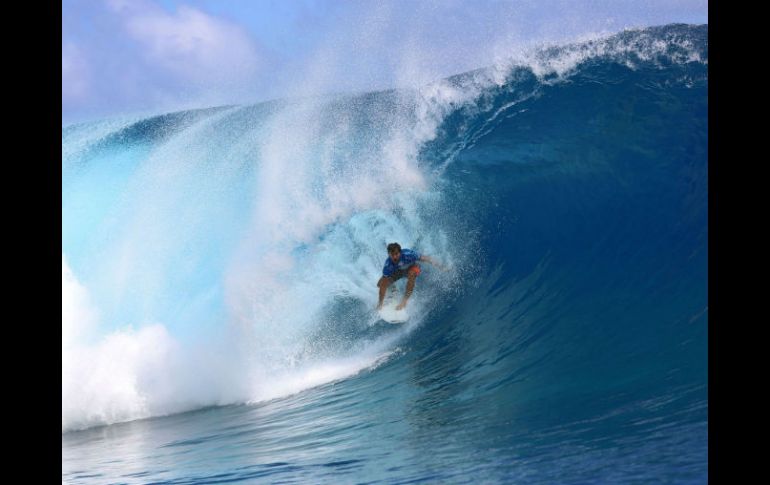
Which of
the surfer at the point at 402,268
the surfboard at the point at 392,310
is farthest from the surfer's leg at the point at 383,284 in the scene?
the surfboard at the point at 392,310

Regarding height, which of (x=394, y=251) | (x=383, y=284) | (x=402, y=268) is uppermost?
(x=394, y=251)

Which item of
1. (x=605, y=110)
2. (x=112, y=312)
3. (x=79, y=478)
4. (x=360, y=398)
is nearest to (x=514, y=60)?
(x=605, y=110)

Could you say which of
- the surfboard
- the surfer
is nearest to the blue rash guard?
the surfer

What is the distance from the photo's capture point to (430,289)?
361 inches

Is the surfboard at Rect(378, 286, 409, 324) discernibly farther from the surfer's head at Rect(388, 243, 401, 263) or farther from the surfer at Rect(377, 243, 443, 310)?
the surfer's head at Rect(388, 243, 401, 263)

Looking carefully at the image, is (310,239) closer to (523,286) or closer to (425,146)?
(425,146)

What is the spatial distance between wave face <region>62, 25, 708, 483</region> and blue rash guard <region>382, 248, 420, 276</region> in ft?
2.17

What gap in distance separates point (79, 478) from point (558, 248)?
5.85 meters

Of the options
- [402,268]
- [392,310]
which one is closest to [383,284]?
[402,268]

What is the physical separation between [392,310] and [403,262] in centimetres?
76

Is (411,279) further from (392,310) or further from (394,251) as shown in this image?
(392,310)

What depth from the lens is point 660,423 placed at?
196 inches

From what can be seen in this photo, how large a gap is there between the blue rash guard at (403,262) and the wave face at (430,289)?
66 cm

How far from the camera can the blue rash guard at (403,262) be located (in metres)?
8.56
